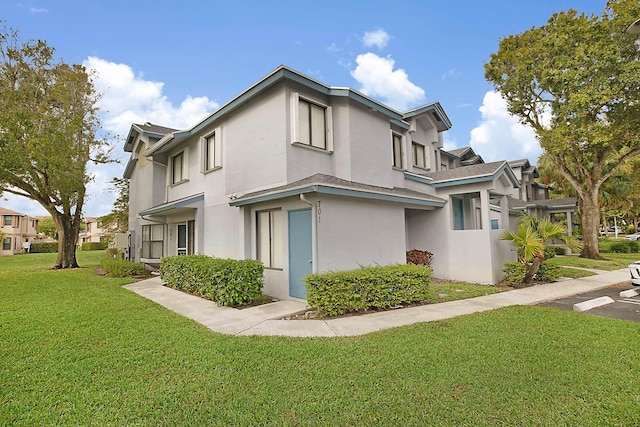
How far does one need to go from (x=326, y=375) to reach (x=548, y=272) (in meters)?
12.1

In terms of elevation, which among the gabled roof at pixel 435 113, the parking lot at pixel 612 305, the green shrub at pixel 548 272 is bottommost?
the parking lot at pixel 612 305

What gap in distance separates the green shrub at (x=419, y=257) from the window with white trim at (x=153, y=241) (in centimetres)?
1252

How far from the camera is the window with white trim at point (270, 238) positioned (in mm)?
10031

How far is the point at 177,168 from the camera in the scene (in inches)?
645

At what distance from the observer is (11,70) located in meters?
16.8

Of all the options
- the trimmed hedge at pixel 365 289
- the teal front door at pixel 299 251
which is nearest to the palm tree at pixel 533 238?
the trimmed hedge at pixel 365 289

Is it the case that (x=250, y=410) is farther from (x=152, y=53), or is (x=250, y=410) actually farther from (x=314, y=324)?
(x=152, y=53)

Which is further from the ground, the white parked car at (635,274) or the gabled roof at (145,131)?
the gabled roof at (145,131)

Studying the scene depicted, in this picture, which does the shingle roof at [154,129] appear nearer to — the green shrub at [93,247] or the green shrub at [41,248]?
the green shrub at [41,248]

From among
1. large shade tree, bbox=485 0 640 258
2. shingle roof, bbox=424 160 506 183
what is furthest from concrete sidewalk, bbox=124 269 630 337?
large shade tree, bbox=485 0 640 258

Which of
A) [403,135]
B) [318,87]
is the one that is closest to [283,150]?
[318,87]

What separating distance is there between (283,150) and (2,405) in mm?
7769

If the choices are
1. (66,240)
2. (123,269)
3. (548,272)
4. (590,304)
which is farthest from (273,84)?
(66,240)

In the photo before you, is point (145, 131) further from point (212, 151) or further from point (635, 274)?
point (635, 274)
